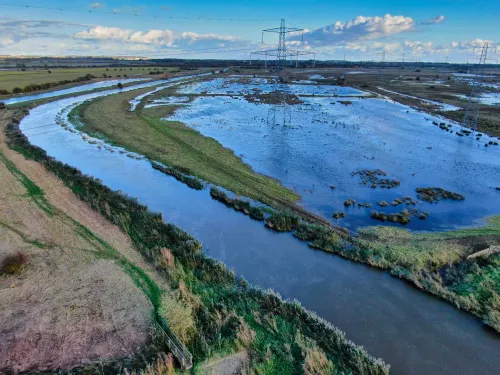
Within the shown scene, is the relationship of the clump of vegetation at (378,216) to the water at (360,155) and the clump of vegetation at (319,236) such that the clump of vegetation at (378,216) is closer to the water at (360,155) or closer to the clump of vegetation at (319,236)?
the water at (360,155)

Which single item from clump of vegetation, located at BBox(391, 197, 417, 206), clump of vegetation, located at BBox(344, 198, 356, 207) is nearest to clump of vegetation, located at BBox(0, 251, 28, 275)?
clump of vegetation, located at BBox(344, 198, 356, 207)

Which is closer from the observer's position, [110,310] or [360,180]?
[110,310]

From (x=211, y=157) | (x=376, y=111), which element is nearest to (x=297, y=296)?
(x=211, y=157)

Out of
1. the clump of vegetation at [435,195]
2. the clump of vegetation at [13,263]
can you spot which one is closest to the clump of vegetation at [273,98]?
the clump of vegetation at [435,195]

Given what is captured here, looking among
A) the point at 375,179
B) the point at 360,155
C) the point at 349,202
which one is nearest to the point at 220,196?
the point at 349,202

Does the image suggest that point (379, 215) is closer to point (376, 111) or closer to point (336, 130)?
point (336, 130)
